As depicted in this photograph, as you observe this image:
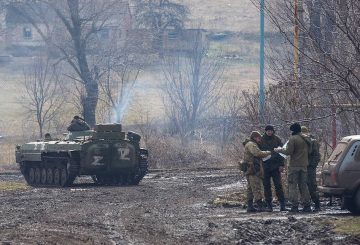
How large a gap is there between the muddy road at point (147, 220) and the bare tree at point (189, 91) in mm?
24672

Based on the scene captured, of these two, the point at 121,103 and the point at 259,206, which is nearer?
the point at 259,206

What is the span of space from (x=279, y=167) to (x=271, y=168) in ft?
0.53

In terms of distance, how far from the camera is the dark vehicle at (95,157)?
31109 millimetres

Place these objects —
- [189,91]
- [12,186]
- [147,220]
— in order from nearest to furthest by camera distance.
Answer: [147,220] < [12,186] < [189,91]

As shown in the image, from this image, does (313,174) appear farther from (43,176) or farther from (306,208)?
(43,176)

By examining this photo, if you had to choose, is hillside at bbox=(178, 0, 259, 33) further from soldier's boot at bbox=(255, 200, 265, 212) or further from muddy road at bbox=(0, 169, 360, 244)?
soldier's boot at bbox=(255, 200, 265, 212)

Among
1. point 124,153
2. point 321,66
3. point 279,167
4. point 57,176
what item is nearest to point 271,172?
point 279,167

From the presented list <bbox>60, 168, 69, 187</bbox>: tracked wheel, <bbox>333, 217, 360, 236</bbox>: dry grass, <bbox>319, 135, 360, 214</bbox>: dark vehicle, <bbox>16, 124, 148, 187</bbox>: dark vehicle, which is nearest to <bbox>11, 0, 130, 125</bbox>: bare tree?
<bbox>16, 124, 148, 187</bbox>: dark vehicle

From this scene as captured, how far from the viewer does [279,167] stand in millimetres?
20984

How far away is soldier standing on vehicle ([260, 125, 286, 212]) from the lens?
21.0 meters

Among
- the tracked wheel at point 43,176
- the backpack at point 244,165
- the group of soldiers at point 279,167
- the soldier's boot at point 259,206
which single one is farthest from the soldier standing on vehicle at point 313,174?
the tracked wheel at point 43,176

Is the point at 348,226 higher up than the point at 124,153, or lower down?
lower down

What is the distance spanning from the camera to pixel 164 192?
2733cm

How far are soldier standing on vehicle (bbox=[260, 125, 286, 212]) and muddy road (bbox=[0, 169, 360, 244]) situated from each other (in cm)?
41
